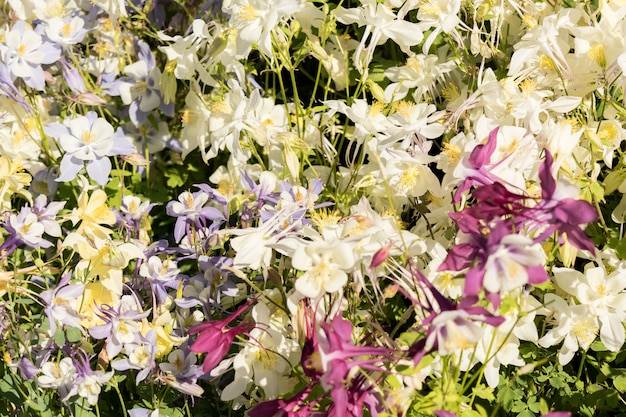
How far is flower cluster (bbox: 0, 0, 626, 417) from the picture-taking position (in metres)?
1.29

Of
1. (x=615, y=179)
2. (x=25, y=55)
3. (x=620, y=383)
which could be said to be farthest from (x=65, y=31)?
(x=620, y=383)

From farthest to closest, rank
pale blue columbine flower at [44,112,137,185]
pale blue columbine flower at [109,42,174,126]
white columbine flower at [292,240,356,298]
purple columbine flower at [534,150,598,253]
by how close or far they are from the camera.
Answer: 1. pale blue columbine flower at [109,42,174,126]
2. pale blue columbine flower at [44,112,137,185]
3. white columbine flower at [292,240,356,298]
4. purple columbine flower at [534,150,598,253]

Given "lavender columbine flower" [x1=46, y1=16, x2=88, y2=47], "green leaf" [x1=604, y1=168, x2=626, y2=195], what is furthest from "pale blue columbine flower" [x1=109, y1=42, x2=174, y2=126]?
"green leaf" [x1=604, y1=168, x2=626, y2=195]

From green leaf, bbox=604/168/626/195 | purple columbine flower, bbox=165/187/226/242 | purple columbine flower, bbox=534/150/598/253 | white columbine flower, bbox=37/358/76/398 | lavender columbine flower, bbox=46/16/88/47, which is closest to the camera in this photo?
purple columbine flower, bbox=534/150/598/253

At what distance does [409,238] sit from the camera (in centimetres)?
149

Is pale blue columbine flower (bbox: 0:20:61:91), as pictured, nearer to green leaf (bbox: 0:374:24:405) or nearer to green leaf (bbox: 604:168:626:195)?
green leaf (bbox: 0:374:24:405)

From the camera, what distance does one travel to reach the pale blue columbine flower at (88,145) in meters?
1.95

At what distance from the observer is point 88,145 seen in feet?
6.49

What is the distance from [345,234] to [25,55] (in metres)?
1.10

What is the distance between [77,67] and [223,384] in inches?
38.9

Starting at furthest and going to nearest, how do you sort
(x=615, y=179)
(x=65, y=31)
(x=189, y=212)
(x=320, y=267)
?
(x=65, y=31)
(x=189, y=212)
(x=615, y=179)
(x=320, y=267)

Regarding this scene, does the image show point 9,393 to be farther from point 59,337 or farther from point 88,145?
point 88,145

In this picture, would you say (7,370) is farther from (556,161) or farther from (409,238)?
(556,161)

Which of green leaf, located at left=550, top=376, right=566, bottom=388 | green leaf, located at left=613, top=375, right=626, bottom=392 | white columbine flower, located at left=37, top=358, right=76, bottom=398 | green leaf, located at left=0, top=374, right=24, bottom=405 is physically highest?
white columbine flower, located at left=37, top=358, right=76, bottom=398
